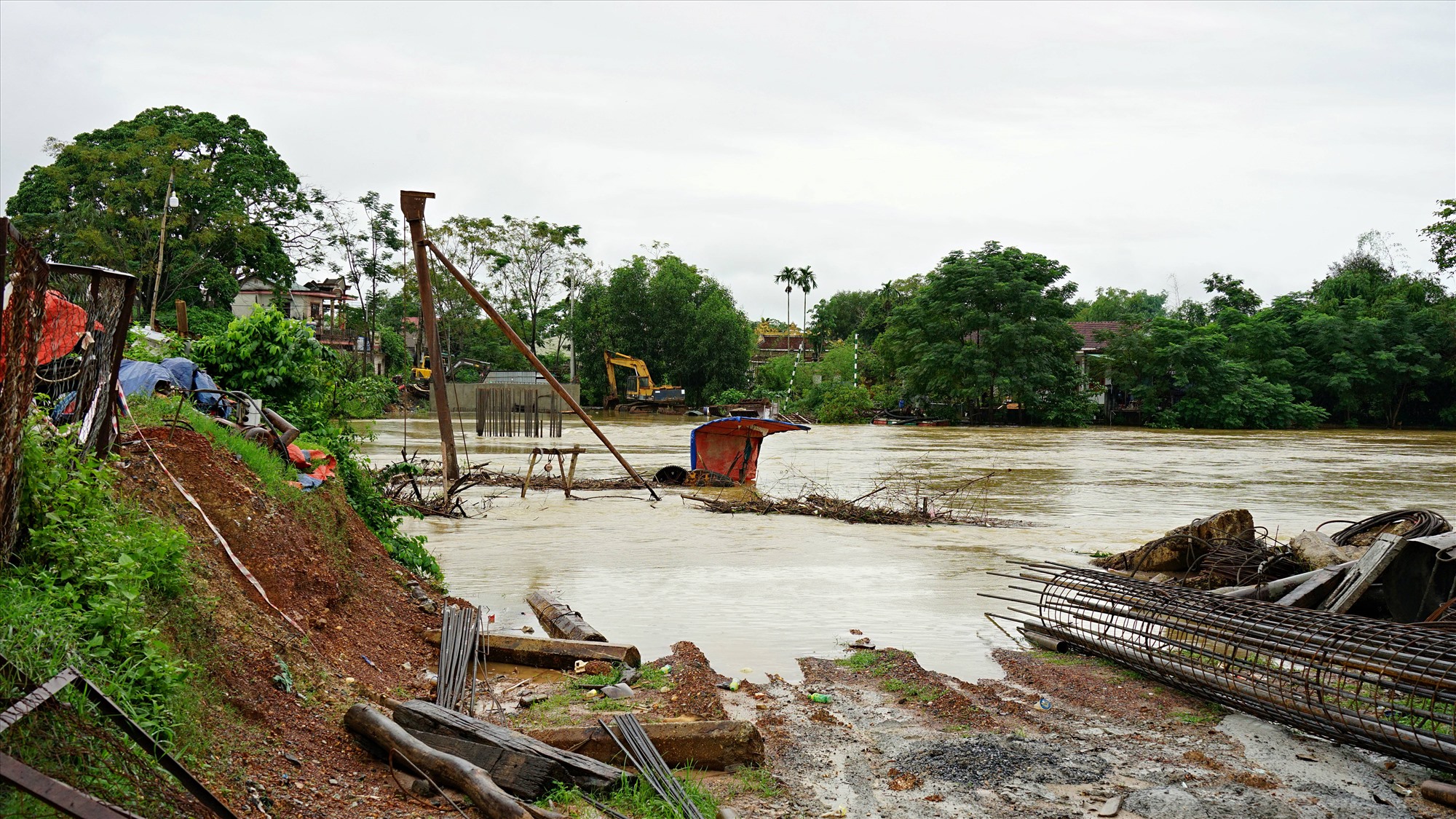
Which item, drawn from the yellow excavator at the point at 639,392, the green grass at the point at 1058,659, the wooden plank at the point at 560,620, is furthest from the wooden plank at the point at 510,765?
the yellow excavator at the point at 639,392

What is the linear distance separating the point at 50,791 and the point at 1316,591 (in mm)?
7624

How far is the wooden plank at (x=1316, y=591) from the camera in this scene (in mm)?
7570

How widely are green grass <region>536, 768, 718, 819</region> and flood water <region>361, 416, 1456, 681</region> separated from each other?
9.27ft

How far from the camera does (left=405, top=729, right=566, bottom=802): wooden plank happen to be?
447 centimetres

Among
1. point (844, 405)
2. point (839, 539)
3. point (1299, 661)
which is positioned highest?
point (844, 405)

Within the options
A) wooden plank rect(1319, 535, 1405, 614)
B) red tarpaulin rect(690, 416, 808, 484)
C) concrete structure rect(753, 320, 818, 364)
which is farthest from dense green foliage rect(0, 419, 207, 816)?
concrete structure rect(753, 320, 818, 364)

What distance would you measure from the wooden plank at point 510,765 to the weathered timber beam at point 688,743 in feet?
1.70

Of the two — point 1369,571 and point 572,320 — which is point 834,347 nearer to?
point 572,320

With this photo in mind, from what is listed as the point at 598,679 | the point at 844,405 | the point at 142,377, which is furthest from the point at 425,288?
the point at 844,405

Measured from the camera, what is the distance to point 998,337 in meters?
51.1

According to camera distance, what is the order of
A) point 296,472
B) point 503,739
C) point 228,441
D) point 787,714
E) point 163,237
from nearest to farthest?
point 503,739
point 787,714
point 228,441
point 296,472
point 163,237

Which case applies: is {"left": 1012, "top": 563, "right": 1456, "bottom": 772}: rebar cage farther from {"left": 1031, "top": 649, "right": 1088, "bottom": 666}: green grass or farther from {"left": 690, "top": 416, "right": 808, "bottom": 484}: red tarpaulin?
{"left": 690, "top": 416, "right": 808, "bottom": 484}: red tarpaulin

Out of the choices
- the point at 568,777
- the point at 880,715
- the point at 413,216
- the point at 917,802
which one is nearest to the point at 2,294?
the point at 568,777

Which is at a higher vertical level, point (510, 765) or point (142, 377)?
point (142, 377)
